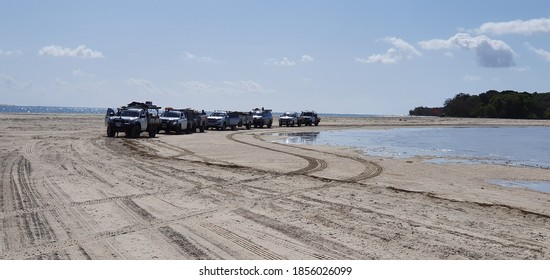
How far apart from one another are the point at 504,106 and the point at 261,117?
3675 inches

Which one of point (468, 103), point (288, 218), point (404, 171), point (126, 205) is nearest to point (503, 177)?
point (404, 171)

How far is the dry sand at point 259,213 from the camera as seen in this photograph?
7.11 metres

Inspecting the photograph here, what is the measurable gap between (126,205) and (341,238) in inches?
170

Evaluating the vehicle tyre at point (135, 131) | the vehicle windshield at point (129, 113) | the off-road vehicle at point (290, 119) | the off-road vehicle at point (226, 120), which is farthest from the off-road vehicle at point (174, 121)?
the off-road vehicle at point (290, 119)

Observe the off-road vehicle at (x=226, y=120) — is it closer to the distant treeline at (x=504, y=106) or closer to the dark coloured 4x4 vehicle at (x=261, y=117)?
the dark coloured 4x4 vehicle at (x=261, y=117)

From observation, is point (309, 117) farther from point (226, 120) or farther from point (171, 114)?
point (171, 114)

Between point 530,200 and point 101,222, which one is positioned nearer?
point 101,222

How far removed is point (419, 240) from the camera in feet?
25.4

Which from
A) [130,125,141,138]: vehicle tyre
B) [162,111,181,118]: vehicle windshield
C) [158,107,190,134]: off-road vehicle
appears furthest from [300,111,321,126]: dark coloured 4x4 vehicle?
[130,125,141,138]: vehicle tyre

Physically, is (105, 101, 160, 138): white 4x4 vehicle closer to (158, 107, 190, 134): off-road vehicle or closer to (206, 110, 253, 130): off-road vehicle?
(158, 107, 190, 134): off-road vehicle

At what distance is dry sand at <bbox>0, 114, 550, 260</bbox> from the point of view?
711 cm

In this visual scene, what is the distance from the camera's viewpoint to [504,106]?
131 m

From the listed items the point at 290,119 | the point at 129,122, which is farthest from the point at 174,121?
the point at 290,119
